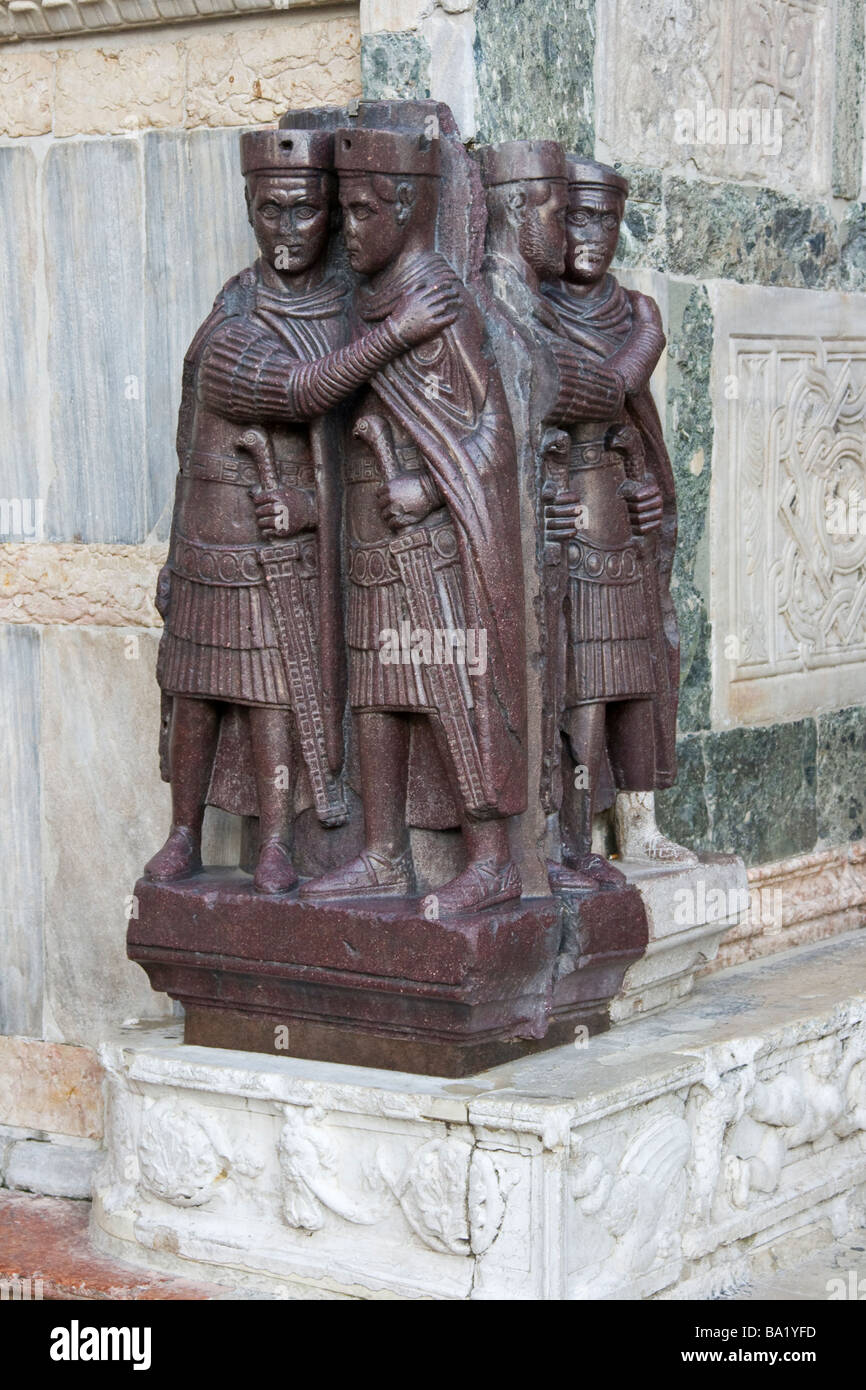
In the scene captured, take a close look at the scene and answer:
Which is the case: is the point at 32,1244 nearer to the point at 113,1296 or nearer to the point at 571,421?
the point at 113,1296

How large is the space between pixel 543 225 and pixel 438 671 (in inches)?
36.4

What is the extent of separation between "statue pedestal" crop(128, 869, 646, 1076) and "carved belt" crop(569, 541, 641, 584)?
2.14 ft

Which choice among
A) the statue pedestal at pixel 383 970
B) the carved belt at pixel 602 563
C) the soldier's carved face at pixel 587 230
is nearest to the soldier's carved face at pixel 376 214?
the soldier's carved face at pixel 587 230

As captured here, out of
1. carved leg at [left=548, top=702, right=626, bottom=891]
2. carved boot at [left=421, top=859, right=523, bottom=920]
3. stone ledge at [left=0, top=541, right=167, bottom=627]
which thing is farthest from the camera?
stone ledge at [left=0, top=541, right=167, bottom=627]

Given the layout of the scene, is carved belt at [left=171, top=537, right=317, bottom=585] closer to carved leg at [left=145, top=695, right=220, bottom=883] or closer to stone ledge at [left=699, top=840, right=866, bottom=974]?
carved leg at [left=145, top=695, right=220, bottom=883]

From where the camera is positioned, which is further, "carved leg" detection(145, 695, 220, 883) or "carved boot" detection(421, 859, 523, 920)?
"carved leg" detection(145, 695, 220, 883)

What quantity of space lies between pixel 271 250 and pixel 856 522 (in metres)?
2.12

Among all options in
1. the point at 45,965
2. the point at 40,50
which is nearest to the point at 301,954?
the point at 45,965

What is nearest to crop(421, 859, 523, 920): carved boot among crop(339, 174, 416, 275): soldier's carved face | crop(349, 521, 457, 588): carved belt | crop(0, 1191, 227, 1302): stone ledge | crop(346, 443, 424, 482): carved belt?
crop(349, 521, 457, 588): carved belt

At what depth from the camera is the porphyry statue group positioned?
4.47 meters

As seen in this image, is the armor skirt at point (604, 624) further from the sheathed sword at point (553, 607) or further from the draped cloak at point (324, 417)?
the draped cloak at point (324, 417)

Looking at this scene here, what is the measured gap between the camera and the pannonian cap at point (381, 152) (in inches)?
174

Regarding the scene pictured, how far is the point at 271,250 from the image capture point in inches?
182

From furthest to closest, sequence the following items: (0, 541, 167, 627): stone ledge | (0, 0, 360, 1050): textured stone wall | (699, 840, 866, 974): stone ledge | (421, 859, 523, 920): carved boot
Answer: (699, 840, 866, 974): stone ledge, (0, 541, 167, 627): stone ledge, (0, 0, 360, 1050): textured stone wall, (421, 859, 523, 920): carved boot
